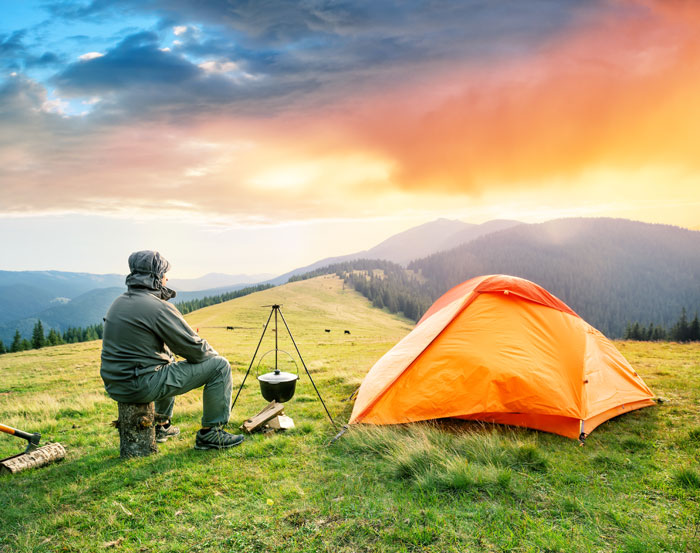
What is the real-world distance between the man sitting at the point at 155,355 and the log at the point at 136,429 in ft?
0.63

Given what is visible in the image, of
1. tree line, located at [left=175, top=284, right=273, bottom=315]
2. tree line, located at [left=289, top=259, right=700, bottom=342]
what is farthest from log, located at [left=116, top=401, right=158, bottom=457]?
tree line, located at [left=175, top=284, right=273, bottom=315]

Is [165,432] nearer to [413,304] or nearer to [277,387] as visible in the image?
[277,387]

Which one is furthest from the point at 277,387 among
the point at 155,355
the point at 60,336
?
the point at 60,336

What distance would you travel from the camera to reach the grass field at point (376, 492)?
4070 millimetres

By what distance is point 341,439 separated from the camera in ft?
22.8

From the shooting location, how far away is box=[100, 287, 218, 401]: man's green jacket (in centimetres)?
611

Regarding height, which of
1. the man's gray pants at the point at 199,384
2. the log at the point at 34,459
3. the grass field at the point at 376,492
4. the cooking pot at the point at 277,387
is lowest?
the grass field at the point at 376,492

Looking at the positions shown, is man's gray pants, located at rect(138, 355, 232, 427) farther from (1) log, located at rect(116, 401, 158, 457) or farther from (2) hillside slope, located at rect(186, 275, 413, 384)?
(2) hillside slope, located at rect(186, 275, 413, 384)

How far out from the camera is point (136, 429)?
634 cm

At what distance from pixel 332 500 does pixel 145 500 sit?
2.37 meters

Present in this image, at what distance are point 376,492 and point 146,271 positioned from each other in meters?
4.88

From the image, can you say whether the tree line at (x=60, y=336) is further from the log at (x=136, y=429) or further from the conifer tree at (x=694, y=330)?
the conifer tree at (x=694, y=330)

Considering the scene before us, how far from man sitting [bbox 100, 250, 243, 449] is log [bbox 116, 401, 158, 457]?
0.19 m

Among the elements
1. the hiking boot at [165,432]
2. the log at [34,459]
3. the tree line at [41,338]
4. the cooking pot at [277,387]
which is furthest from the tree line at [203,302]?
the log at [34,459]
